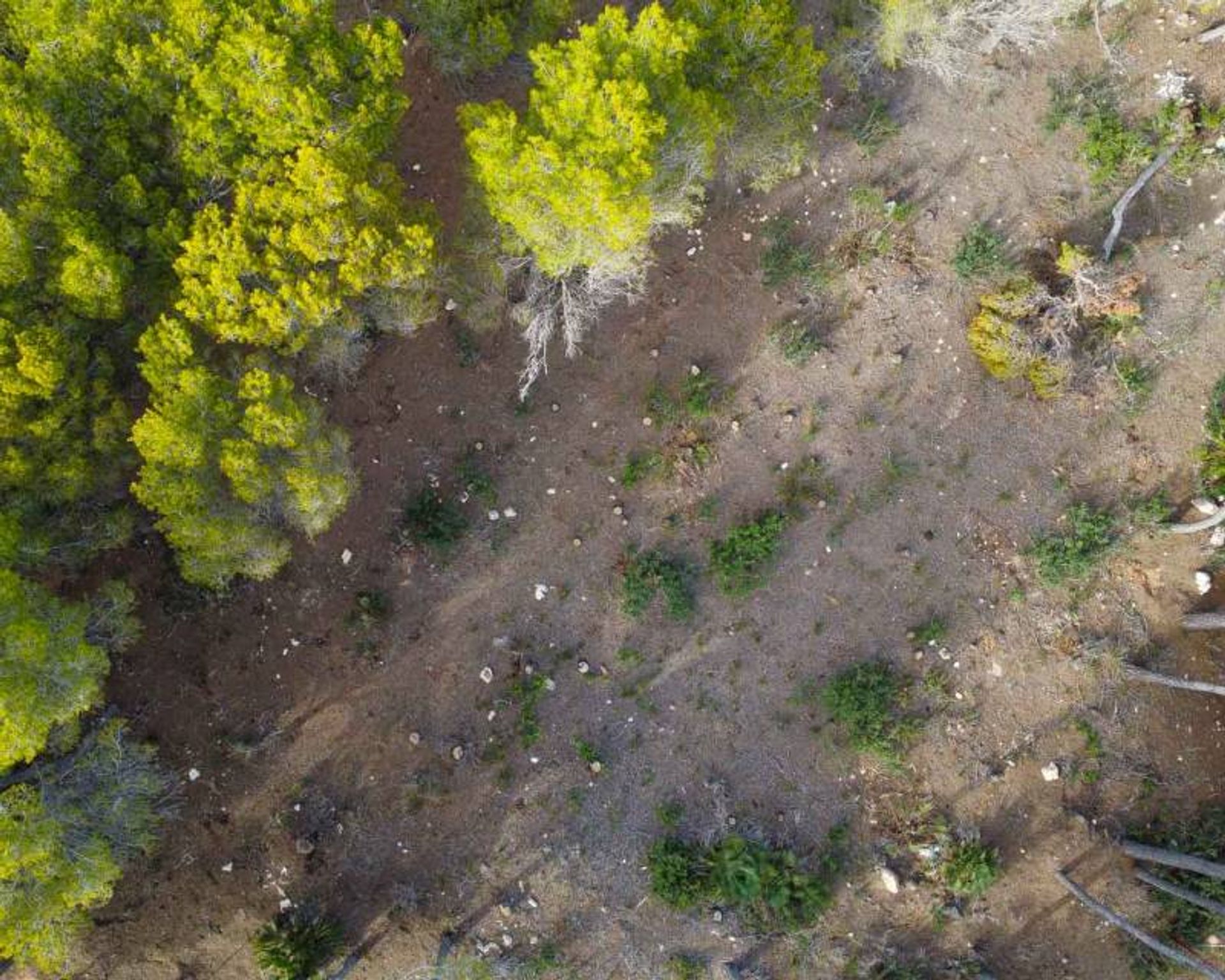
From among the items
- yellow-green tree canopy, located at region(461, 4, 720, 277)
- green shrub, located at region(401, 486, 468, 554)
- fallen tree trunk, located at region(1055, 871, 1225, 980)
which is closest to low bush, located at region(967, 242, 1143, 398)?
yellow-green tree canopy, located at region(461, 4, 720, 277)

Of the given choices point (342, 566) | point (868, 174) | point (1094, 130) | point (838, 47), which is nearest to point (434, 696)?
point (342, 566)

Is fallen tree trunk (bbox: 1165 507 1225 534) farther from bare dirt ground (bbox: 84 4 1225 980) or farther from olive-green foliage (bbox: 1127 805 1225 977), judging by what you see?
olive-green foliage (bbox: 1127 805 1225 977)

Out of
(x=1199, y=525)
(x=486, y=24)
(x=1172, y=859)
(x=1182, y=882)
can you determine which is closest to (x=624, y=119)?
(x=486, y=24)

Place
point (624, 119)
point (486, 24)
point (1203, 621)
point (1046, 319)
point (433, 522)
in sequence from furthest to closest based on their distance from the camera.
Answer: point (1203, 621) < point (1046, 319) < point (433, 522) < point (486, 24) < point (624, 119)

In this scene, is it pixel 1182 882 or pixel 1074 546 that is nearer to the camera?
pixel 1182 882

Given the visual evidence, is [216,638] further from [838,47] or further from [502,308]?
[838,47]

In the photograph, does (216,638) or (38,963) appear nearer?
(38,963)

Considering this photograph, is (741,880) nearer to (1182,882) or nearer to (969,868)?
(969,868)
